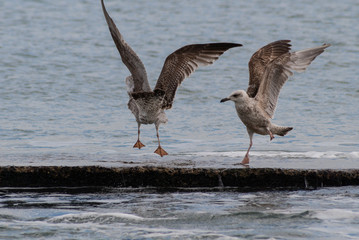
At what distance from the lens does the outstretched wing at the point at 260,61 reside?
9.54 metres

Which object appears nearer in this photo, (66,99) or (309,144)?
(309,144)

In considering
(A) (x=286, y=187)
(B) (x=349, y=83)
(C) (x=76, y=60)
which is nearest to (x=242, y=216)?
(A) (x=286, y=187)

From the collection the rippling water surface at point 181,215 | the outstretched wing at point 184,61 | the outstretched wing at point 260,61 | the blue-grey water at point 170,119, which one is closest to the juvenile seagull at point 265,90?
the outstretched wing at point 260,61

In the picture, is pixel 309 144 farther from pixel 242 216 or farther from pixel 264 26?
pixel 264 26

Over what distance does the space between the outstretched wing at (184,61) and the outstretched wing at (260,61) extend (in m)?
0.44

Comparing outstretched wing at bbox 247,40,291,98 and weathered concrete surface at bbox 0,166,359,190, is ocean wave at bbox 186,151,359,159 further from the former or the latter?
weathered concrete surface at bbox 0,166,359,190

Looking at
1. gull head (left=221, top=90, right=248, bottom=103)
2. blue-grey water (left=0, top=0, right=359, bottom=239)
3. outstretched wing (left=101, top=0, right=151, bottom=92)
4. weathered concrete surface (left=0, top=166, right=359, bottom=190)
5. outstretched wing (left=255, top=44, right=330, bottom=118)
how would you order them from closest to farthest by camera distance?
blue-grey water (left=0, top=0, right=359, bottom=239) → weathered concrete surface (left=0, top=166, right=359, bottom=190) → gull head (left=221, top=90, right=248, bottom=103) → outstretched wing (left=101, top=0, right=151, bottom=92) → outstretched wing (left=255, top=44, right=330, bottom=118)

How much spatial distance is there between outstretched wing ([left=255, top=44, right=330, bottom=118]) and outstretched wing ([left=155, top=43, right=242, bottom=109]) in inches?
25.2

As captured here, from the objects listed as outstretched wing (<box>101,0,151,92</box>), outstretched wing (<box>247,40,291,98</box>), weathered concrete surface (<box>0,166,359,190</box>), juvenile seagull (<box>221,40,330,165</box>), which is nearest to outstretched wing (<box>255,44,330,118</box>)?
juvenile seagull (<box>221,40,330,165</box>)

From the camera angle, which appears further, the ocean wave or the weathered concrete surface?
the ocean wave

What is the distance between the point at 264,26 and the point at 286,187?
2124 centimetres

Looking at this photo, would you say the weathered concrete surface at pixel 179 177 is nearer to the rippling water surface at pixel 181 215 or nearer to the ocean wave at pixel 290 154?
the rippling water surface at pixel 181 215

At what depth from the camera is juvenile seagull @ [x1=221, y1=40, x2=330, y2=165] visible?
29.3 feet

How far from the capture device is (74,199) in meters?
7.43
